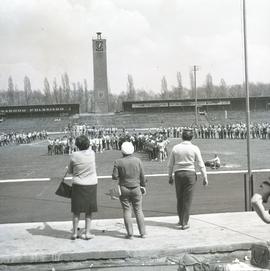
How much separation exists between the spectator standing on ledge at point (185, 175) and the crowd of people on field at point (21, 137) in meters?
33.6

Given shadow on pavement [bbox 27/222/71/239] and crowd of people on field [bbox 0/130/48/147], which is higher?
shadow on pavement [bbox 27/222/71/239]

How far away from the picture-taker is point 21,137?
140 ft

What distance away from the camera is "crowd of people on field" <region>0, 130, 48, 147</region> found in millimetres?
39987

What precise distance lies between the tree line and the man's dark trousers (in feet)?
262

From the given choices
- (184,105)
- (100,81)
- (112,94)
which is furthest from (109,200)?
(112,94)

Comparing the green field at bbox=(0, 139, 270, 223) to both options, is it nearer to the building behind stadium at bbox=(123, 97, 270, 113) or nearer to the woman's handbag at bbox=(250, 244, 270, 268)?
the woman's handbag at bbox=(250, 244, 270, 268)

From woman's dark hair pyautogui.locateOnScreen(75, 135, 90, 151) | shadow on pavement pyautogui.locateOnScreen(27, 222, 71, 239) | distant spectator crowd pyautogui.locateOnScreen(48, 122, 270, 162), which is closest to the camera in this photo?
woman's dark hair pyautogui.locateOnScreen(75, 135, 90, 151)

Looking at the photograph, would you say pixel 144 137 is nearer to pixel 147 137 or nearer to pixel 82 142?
pixel 147 137

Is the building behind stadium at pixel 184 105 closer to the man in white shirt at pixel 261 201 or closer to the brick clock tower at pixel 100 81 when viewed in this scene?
the brick clock tower at pixel 100 81

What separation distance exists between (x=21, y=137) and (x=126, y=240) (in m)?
37.3

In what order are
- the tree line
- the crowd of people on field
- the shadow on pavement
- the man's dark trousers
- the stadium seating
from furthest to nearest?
the tree line
the stadium seating
the crowd of people on field
the man's dark trousers
the shadow on pavement

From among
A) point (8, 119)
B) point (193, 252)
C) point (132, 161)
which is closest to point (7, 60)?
point (132, 161)

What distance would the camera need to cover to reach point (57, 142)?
31.3 m

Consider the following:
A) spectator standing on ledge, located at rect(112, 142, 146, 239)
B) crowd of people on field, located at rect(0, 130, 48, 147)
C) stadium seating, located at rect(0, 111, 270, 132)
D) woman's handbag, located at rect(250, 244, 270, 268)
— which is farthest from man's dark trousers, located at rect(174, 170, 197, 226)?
stadium seating, located at rect(0, 111, 270, 132)
